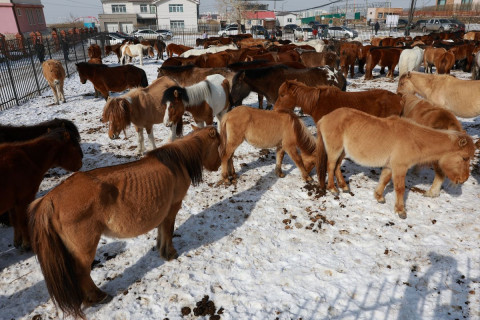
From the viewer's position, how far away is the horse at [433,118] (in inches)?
194

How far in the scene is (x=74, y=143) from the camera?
448 centimetres

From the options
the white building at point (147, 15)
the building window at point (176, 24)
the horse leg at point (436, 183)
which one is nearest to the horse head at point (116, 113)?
the horse leg at point (436, 183)

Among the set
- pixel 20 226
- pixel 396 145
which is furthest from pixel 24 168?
pixel 396 145

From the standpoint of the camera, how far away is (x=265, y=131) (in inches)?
202

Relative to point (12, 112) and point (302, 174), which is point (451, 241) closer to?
point (302, 174)

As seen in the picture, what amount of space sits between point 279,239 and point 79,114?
9.37 metres

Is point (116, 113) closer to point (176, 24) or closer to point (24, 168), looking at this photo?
point (24, 168)

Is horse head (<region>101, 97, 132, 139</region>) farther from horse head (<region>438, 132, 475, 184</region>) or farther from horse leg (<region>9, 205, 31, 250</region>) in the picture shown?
horse head (<region>438, 132, 475, 184</region>)

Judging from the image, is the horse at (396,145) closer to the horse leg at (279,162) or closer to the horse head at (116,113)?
the horse leg at (279,162)

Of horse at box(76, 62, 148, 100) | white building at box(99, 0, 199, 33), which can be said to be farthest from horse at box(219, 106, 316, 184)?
white building at box(99, 0, 199, 33)

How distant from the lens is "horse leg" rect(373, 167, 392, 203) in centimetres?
470

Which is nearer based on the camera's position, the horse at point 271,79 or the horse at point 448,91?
the horse at point 448,91

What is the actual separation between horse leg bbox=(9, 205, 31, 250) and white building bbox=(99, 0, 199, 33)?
1962 inches

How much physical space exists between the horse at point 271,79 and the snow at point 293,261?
4.01 metres
